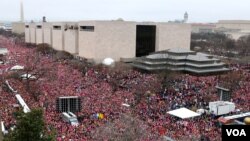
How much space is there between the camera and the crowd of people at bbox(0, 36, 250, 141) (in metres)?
21.7

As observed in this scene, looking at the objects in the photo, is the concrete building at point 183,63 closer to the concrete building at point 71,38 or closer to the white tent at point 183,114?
the concrete building at point 71,38

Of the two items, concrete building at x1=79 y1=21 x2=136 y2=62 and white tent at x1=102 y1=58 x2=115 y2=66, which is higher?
concrete building at x1=79 y1=21 x2=136 y2=62

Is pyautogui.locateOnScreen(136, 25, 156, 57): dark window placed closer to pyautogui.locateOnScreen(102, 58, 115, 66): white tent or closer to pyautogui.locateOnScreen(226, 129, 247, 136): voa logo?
pyautogui.locateOnScreen(102, 58, 115, 66): white tent

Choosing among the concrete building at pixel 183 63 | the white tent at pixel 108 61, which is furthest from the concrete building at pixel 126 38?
the concrete building at pixel 183 63

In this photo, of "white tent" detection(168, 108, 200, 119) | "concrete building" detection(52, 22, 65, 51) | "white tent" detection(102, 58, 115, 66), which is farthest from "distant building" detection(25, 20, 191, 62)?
"white tent" detection(168, 108, 200, 119)

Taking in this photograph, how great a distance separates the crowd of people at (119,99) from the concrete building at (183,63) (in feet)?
14.1

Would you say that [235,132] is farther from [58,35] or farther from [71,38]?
[58,35]

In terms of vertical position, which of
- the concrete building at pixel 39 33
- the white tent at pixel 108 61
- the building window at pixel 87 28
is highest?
the building window at pixel 87 28

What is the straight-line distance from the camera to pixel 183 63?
159ft

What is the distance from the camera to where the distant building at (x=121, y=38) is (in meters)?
56.1

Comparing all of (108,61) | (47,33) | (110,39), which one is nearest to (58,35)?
(47,33)

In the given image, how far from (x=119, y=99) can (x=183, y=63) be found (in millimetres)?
20522

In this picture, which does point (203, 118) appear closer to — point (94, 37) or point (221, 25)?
point (94, 37)

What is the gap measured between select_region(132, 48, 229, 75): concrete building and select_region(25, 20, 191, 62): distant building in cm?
841
